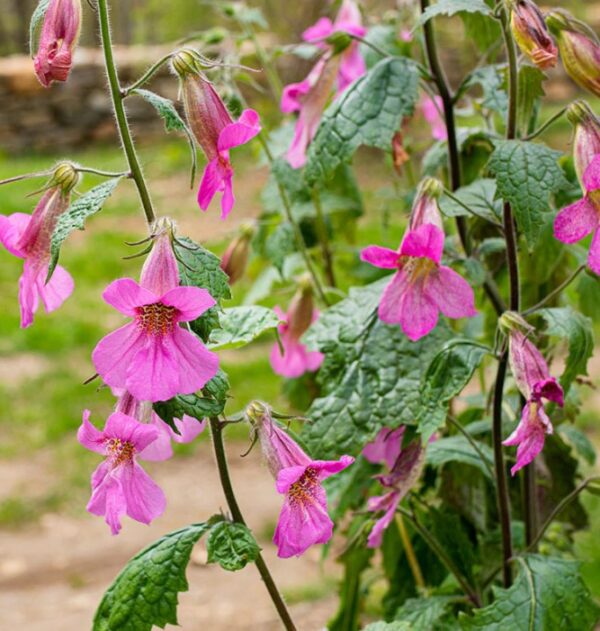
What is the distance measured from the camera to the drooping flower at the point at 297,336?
1847 mm

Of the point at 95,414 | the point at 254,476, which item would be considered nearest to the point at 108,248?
the point at 95,414

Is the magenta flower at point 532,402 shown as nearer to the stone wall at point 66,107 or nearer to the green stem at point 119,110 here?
the green stem at point 119,110

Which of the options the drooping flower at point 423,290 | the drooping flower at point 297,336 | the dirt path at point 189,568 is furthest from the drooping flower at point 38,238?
the dirt path at point 189,568

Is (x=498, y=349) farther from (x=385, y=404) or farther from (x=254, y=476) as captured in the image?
(x=254, y=476)

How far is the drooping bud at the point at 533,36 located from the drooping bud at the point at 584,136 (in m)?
0.08

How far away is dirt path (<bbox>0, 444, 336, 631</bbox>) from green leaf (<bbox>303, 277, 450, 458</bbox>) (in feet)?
3.71

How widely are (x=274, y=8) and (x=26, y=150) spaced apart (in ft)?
9.97

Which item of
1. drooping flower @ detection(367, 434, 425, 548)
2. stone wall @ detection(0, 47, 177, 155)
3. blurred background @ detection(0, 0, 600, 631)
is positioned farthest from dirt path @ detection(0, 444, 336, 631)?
stone wall @ detection(0, 47, 177, 155)

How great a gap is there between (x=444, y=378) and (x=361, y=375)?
0.53ft

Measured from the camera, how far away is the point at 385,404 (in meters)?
1.44

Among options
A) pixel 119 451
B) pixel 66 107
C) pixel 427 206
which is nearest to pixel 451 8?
pixel 427 206

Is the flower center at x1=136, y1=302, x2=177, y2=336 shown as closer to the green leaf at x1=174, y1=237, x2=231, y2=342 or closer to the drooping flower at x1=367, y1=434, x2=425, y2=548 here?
the green leaf at x1=174, y1=237, x2=231, y2=342

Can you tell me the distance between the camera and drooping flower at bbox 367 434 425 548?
1.42m

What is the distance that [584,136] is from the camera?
4.11ft
